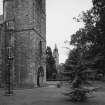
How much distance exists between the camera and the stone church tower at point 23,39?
A: 24469mm

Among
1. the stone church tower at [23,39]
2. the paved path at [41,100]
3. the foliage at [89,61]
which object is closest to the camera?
the foliage at [89,61]

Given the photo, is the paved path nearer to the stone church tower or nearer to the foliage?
the foliage

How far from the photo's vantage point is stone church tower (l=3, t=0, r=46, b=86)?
80.3 feet

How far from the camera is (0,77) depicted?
2491 centimetres

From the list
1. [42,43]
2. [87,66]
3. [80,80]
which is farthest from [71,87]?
[42,43]

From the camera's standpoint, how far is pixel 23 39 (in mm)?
Result: 25453

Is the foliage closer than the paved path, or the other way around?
the foliage

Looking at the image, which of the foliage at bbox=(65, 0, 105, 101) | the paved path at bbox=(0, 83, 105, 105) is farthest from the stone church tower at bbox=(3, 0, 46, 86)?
the foliage at bbox=(65, 0, 105, 101)

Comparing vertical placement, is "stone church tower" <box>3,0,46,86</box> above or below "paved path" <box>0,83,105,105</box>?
above

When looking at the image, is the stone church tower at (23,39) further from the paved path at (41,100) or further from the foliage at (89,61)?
the foliage at (89,61)

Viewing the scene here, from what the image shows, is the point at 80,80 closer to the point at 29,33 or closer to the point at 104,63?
the point at 104,63

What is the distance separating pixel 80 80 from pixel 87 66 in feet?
3.53

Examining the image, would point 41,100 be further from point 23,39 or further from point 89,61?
point 23,39

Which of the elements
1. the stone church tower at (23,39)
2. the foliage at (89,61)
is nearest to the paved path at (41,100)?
the foliage at (89,61)
